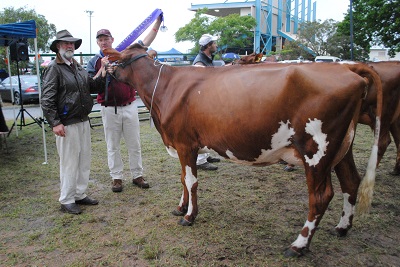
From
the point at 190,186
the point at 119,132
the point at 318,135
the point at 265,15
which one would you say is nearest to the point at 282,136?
the point at 318,135

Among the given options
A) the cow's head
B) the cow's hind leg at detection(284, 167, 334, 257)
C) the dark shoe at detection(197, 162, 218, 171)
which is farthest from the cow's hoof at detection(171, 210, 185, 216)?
the dark shoe at detection(197, 162, 218, 171)

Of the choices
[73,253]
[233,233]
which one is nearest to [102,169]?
[73,253]

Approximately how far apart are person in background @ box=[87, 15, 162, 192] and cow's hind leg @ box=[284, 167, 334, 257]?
8.65ft

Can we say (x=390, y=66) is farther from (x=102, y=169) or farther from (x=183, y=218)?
(x=102, y=169)

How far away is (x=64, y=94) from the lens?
417 centimetres

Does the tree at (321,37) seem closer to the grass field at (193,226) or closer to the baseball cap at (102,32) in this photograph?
the grass field at (193,226)

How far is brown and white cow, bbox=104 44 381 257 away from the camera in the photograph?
298 centimetres

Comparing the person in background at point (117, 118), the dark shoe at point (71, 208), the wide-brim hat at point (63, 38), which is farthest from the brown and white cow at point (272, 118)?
the dark shoe at point (71, 208)

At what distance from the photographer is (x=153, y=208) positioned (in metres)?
4.49

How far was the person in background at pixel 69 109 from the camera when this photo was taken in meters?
4.08

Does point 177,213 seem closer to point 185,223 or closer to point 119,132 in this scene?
point 185,223

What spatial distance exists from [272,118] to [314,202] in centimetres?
90

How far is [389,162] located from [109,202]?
16.5 ft

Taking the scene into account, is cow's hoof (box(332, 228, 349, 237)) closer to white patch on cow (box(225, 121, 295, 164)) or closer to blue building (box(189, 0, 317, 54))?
white patch on cow (box(225, 121, 295, 164))
